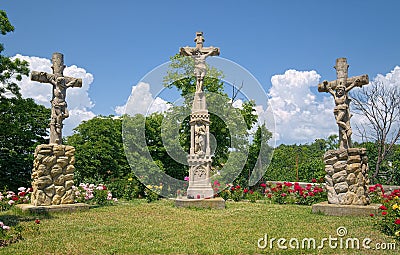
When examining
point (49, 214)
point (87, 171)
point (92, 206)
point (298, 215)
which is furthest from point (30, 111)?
point (298, 215)

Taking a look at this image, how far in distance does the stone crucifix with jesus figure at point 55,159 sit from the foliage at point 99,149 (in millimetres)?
6016

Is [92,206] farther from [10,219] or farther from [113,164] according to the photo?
[113,164]

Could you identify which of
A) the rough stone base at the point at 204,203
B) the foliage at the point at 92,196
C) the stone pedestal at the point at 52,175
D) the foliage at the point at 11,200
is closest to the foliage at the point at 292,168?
the rough stone base at the point at 204,203

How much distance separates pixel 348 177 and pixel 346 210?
2.44 ft

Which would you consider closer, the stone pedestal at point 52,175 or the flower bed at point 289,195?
the stone pedestal at point 52,175

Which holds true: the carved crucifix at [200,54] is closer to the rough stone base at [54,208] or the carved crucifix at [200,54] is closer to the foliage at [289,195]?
the foliage at [289,195]

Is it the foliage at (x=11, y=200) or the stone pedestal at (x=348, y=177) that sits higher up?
the stone pedestal at (x=348, y=177)

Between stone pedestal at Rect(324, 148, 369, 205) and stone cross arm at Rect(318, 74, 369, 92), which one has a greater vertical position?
stone cross arm at Rect(318, 74, 369, 92)

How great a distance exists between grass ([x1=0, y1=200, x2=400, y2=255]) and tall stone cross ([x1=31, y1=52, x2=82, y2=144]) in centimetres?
204

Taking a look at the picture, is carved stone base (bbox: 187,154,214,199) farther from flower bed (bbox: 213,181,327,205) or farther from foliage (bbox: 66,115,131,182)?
foliage (bbox: 66,115,131,182)

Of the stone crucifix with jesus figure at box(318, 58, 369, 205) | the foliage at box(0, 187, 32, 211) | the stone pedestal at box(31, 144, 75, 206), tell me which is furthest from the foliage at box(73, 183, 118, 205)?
the stone crucifix with jesus figure at box(318, 58, 369, 205)

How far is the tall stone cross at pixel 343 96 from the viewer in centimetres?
805

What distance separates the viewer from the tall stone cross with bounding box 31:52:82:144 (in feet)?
27.7

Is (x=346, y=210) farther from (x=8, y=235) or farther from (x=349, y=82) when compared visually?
(x=8, y=235)
